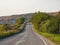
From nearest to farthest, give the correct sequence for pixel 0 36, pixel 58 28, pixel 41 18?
pixel 0 36 → pixel 58 28 → pixel 41 18

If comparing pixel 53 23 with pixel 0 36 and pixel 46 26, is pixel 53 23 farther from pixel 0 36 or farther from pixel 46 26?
pixel 0 36

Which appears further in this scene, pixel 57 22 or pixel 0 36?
pixel 57 22

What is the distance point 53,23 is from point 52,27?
1590 millimetres

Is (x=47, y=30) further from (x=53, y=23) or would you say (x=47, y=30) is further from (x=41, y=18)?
(x=41, y=18)

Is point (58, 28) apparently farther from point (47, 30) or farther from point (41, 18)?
point (41, 18)

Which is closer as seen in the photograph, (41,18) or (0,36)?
(0,36)

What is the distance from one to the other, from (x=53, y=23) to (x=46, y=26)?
2.35 meters

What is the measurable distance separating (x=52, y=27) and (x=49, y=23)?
256cm

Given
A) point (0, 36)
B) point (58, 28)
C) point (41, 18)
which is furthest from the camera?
point (41, 18)

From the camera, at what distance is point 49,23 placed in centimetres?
6644

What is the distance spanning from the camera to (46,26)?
6656 cm

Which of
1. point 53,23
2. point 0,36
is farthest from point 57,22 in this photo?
point 0,36

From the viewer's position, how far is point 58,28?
63.7 metres

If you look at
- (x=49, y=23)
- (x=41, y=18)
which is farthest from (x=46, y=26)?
(x=41, y=18)
